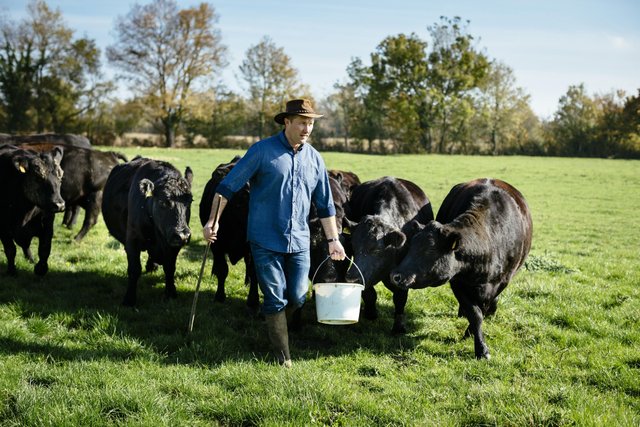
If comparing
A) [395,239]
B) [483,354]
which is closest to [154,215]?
[395,239]

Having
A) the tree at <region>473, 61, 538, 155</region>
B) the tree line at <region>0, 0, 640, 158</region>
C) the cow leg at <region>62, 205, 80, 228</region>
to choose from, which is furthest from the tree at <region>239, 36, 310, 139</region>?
the cow leg at <region>62, 205, 80, 228</region>

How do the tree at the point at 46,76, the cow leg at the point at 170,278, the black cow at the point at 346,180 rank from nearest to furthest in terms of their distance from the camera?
the cow leg at the point at 170,278 → the black cow at the point at 346,180 → the tree at the point at 46,76

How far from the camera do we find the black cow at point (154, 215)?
22.1 feet

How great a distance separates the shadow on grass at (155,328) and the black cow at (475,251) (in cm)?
90

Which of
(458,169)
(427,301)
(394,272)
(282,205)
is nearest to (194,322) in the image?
(282,205)

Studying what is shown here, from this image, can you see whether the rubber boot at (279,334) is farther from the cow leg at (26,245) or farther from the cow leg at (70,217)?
the cow leg at (70,217)

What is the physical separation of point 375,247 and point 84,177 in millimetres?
7990

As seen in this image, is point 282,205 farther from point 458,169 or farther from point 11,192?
point 458,169

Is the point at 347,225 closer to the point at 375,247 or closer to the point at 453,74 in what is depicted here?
the point at 375,247

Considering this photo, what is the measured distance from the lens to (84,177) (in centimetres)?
1148

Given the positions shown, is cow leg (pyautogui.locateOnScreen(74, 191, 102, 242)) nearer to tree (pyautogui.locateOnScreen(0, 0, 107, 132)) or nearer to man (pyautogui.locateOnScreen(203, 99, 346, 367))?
man (pyautogui.locateOnScreen(203, 99, 346, 367))

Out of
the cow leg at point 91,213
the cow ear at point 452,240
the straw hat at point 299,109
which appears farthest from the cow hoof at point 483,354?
the cow leg at point 91,213

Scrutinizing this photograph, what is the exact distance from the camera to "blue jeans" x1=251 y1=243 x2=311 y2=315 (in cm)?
524

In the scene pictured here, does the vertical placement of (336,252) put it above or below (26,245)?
above
